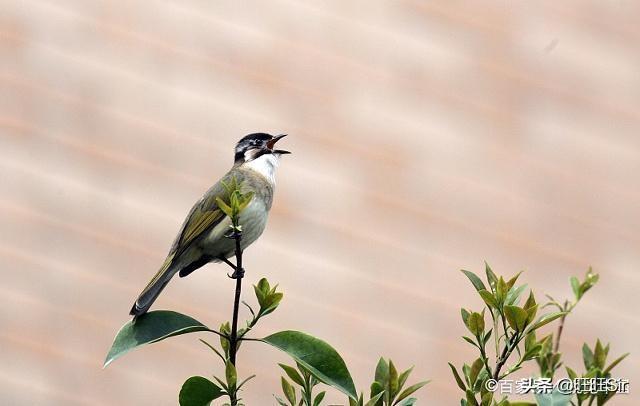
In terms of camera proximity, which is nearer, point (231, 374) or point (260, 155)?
point (231, 374)

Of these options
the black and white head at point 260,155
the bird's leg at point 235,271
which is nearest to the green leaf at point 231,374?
the bird's leg at point 235,271

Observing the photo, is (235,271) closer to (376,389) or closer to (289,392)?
(289,392)

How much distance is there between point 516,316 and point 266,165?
2.08 metres

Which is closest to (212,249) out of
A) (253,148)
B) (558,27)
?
(253,148)

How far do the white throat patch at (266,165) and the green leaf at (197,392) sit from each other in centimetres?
194

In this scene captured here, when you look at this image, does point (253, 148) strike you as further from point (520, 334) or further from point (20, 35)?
point (20, 35)

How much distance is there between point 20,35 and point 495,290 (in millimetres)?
5814

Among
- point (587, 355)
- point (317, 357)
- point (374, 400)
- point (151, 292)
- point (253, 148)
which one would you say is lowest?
point (374, 400)

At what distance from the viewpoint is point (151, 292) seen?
279cm

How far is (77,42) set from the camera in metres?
7.24

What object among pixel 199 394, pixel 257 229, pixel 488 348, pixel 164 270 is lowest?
pixel 199 394

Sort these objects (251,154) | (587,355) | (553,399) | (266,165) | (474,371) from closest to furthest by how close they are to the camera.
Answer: (553,399) < (474,371) < (587,355) < (266,165) < (251,154)

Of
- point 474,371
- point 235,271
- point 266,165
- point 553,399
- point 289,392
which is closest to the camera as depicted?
point 553,399

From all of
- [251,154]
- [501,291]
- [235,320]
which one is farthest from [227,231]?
[235,320]
